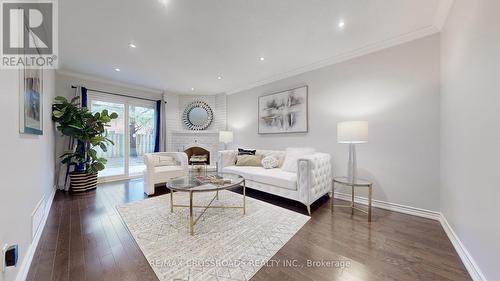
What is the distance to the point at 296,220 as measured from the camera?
231 cm

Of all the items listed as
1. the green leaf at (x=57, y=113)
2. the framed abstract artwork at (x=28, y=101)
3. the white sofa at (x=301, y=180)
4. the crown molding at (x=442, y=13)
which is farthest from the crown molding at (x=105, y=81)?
the crown molding at (x=442, y=13)

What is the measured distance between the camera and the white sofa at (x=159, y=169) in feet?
11.2

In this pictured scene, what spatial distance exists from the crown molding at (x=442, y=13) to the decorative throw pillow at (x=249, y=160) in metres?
3.19

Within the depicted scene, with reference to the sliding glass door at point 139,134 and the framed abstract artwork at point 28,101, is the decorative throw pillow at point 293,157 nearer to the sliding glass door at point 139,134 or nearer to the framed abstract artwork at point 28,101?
the framed abstract artwork at point 28,101

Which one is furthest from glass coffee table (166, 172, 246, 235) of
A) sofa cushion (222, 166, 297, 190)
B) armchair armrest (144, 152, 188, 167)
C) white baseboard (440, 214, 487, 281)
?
white baseboard (440, 214, 487, 281)

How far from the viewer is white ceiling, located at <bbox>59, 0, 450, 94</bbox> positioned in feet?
6.40

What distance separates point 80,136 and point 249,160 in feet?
10.8

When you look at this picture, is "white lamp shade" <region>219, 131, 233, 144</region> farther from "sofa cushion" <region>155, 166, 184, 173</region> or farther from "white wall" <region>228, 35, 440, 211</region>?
"white wall" <region>228, 35, 440, 211</region>

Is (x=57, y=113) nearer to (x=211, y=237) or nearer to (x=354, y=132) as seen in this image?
(x=211, y=237)

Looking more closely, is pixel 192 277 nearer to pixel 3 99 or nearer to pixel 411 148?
pixel 3 99

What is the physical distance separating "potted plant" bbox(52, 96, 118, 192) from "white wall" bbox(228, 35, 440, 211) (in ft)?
14.1

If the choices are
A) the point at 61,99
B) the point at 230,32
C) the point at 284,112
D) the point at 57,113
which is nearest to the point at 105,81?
the point at 61,99

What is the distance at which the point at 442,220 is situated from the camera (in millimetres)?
2199

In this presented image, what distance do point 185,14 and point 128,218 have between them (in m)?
2.59
